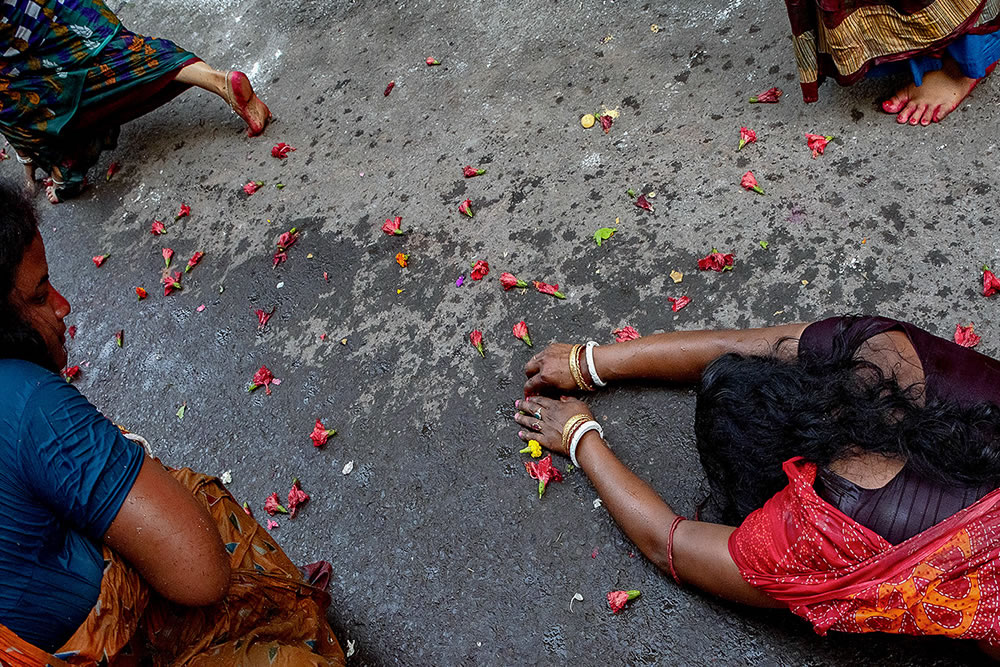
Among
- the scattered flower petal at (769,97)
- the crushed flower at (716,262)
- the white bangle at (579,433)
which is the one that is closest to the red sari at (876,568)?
the white bangle at (579,433)

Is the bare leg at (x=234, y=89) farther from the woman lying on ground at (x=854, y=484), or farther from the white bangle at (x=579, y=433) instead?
the woman lying on ground at (x=854, y=484)

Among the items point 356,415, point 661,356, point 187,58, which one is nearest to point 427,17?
point 187,58

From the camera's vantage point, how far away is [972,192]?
101 inches

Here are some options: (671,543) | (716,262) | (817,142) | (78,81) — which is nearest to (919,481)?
(671,543)

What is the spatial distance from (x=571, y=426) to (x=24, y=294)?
144 cm

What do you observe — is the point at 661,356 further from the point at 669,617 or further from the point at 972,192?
the point at 972,192

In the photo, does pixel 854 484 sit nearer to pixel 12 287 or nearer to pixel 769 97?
pixel 12 287

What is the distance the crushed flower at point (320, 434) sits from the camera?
2.69 metres

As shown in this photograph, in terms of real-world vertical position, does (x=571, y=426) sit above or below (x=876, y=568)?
below

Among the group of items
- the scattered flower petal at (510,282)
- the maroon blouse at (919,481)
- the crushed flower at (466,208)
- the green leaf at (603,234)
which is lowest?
the green leaf at (603,234)

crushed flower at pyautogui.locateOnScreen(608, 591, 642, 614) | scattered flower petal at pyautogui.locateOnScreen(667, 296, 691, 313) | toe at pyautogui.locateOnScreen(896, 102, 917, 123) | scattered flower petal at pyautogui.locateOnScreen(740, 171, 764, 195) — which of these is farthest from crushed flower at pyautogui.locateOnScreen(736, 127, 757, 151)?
crushed flower at pyautogui.locateOnScreen(608, 591, 642, 614)

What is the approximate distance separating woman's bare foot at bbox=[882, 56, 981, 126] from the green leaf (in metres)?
1.11

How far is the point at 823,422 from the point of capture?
1.62 m

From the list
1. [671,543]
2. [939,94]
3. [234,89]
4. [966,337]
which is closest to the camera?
[671,543]
